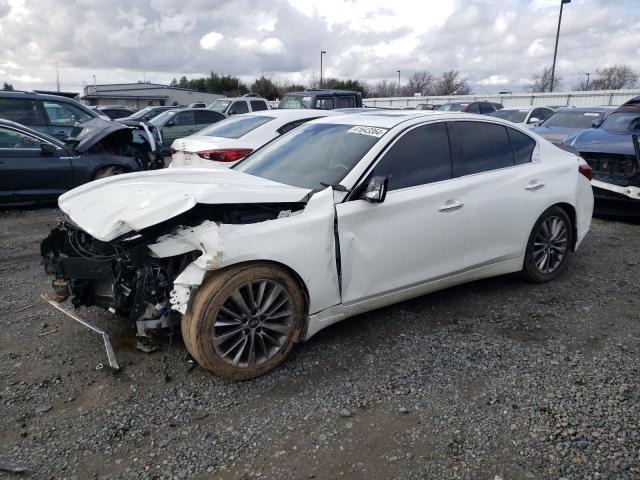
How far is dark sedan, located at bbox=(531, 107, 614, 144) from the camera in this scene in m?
11.6

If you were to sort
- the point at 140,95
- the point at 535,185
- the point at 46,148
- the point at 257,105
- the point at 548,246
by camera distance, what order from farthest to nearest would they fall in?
the point at 140,95 < the point at 257,105 < the point at 46,148 < the point at 548,246 < the point at 535,185

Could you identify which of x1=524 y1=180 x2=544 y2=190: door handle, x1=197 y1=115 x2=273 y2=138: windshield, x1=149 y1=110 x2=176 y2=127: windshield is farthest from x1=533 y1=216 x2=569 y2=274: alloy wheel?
x1=149 y1=110 x2=176 y2=127: windshield

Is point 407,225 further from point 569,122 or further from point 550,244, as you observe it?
point 569,122

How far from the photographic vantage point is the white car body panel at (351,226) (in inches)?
119

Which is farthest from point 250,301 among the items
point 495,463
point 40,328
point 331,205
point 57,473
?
point 40,328

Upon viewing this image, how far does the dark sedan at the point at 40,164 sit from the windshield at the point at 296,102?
247 inches

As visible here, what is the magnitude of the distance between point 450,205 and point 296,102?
10766 millimetres

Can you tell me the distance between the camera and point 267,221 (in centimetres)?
315

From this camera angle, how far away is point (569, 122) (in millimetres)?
12203

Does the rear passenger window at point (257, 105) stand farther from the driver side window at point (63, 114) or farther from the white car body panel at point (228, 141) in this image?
the white car body panel at point (228, 141)

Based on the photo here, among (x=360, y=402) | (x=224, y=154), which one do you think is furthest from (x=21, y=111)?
(x=360, y=402)

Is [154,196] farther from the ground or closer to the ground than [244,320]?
farther from the ground

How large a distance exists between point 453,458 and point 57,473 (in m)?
1.92

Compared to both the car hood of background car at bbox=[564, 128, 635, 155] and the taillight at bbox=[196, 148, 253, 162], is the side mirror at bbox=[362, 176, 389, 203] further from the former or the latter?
the car hood of background car at bbox=[564, 128, 635, 155]
